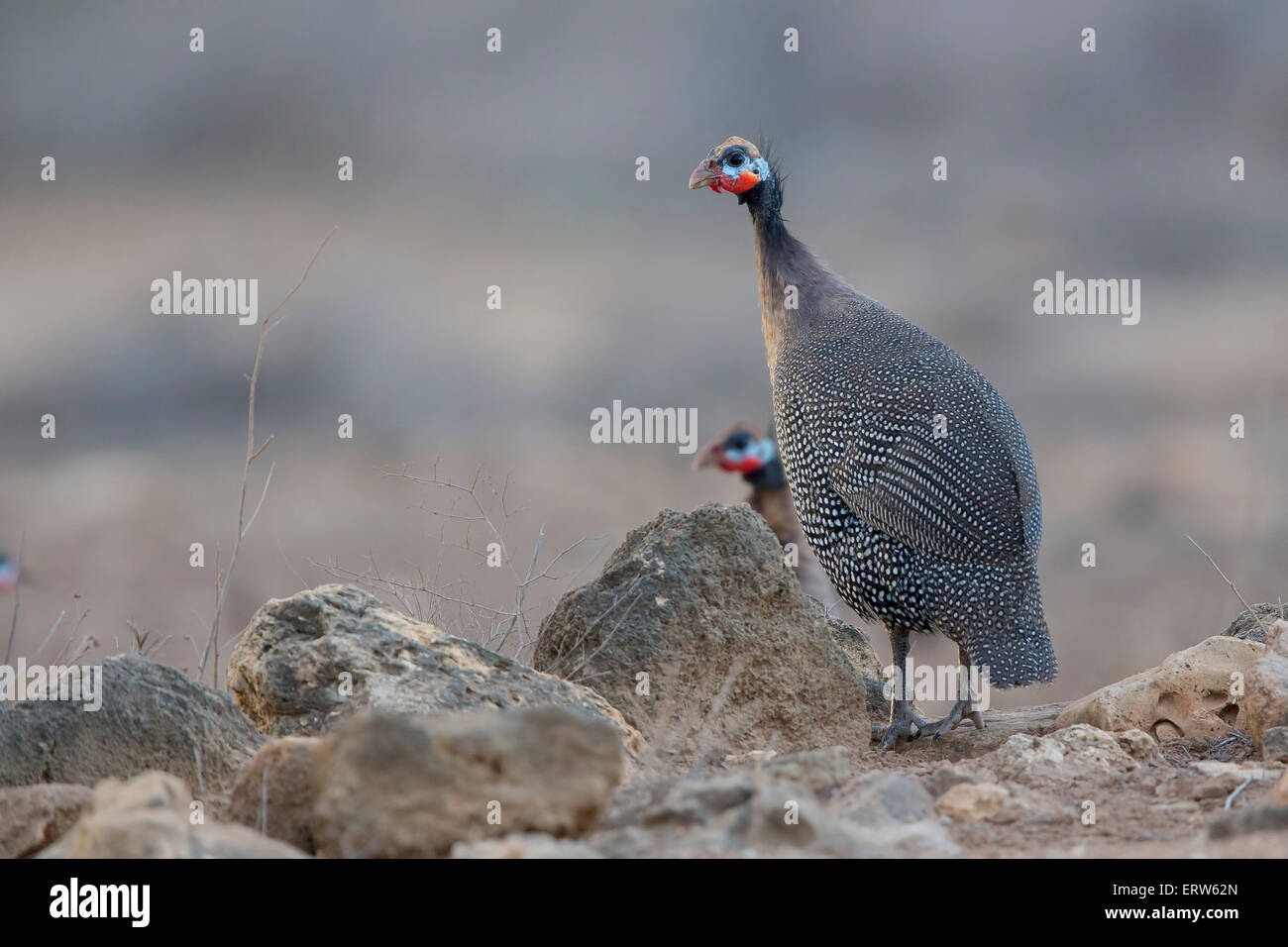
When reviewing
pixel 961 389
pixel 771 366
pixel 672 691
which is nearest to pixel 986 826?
pixel 672 691

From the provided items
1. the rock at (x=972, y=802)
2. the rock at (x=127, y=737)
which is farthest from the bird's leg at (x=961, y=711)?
the rock at (x=127, y=737)

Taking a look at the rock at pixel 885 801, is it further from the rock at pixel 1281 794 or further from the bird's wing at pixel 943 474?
the bird's wing at pixel 943 474

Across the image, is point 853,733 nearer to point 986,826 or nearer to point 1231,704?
point 1231,704

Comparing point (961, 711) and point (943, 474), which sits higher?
point (943, 474)

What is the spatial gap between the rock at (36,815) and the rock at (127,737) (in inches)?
19.7

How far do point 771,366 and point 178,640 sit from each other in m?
4.87

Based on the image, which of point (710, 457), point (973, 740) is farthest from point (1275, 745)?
point (710, 457)

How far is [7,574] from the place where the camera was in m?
11.4

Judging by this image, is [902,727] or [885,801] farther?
[902,727]

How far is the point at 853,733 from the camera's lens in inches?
240

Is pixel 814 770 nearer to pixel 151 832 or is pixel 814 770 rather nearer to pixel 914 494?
pixel 151 832

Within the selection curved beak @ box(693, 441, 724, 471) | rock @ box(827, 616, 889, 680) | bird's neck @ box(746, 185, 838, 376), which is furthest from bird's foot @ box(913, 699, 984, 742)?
curved beak @ box(693, 441, 724, 471)

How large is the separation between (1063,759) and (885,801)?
139 cm
